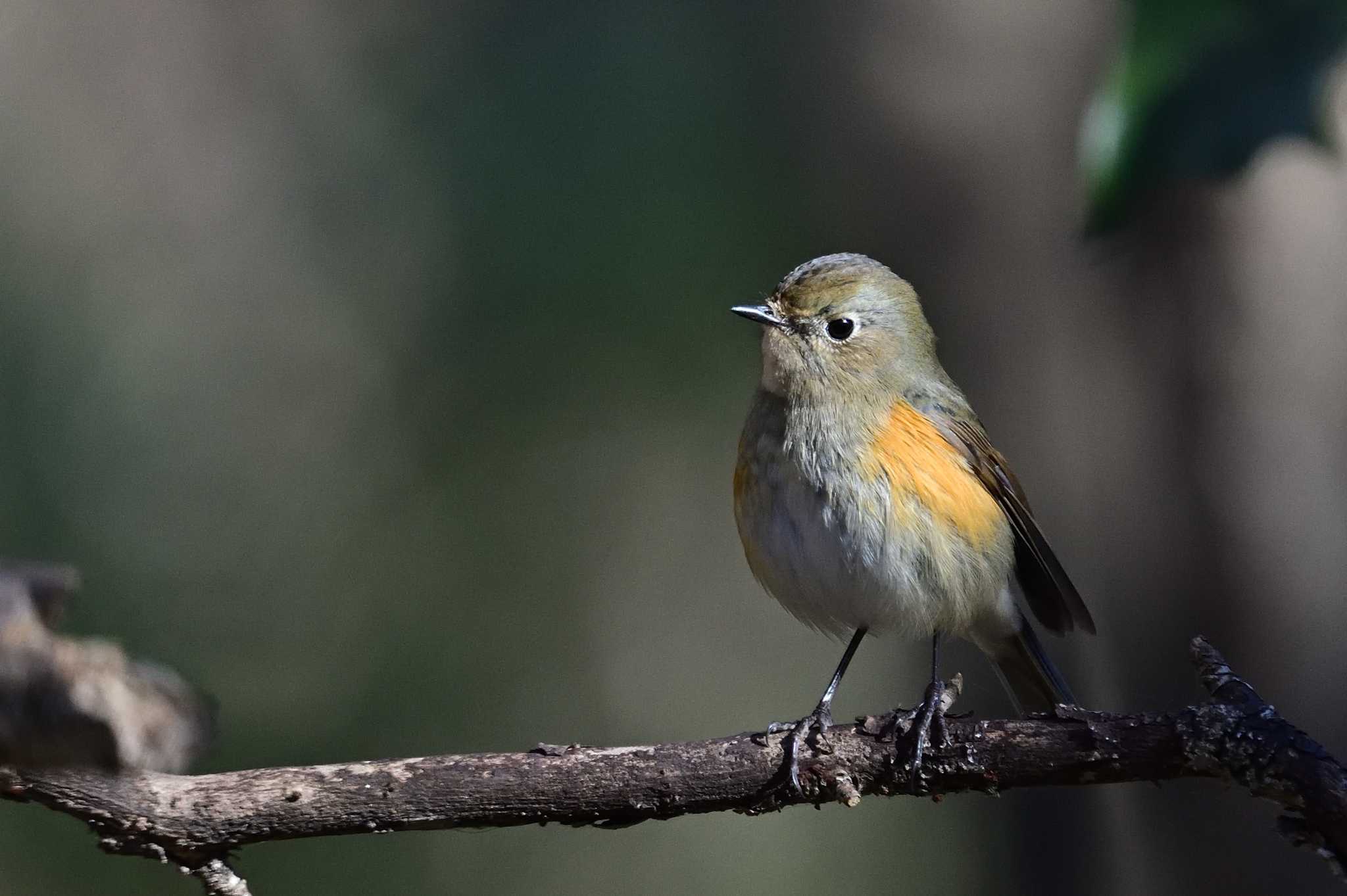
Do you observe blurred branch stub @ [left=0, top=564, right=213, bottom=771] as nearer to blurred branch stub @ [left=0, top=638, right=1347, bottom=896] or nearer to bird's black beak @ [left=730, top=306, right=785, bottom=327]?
blurred branch stub @ [left=0, top=638, right=1347, bottom=896]

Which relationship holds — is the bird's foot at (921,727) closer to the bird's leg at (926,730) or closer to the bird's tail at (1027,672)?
the bird's leg at (926,730)

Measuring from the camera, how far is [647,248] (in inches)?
281

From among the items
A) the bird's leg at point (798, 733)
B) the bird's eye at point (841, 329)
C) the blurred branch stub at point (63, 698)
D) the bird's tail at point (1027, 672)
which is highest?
the bird's eye at point (841, 329)

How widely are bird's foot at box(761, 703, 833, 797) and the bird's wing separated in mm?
1171

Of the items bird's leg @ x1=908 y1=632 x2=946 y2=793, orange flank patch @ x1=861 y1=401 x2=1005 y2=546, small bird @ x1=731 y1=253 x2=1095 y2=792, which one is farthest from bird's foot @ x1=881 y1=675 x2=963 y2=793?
orange flank patch @ x1=861 y1=401 x2=1005 y2=546

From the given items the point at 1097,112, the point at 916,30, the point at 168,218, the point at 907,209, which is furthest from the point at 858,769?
the point at 168,218

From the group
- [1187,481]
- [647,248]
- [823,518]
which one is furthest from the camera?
[647,248]

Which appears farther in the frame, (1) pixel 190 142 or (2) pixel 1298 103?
(1) pixel 190 142

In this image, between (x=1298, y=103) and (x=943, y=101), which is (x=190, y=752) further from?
(x=943, y=101)

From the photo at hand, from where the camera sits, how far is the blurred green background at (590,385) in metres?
5.41

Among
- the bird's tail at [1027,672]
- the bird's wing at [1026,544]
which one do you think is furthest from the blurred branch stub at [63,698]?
the bird's tail at [1027,672]

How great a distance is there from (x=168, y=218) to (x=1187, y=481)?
648cm

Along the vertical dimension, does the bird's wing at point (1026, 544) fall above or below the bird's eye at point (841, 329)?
below

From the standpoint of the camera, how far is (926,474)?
3.94 meters
